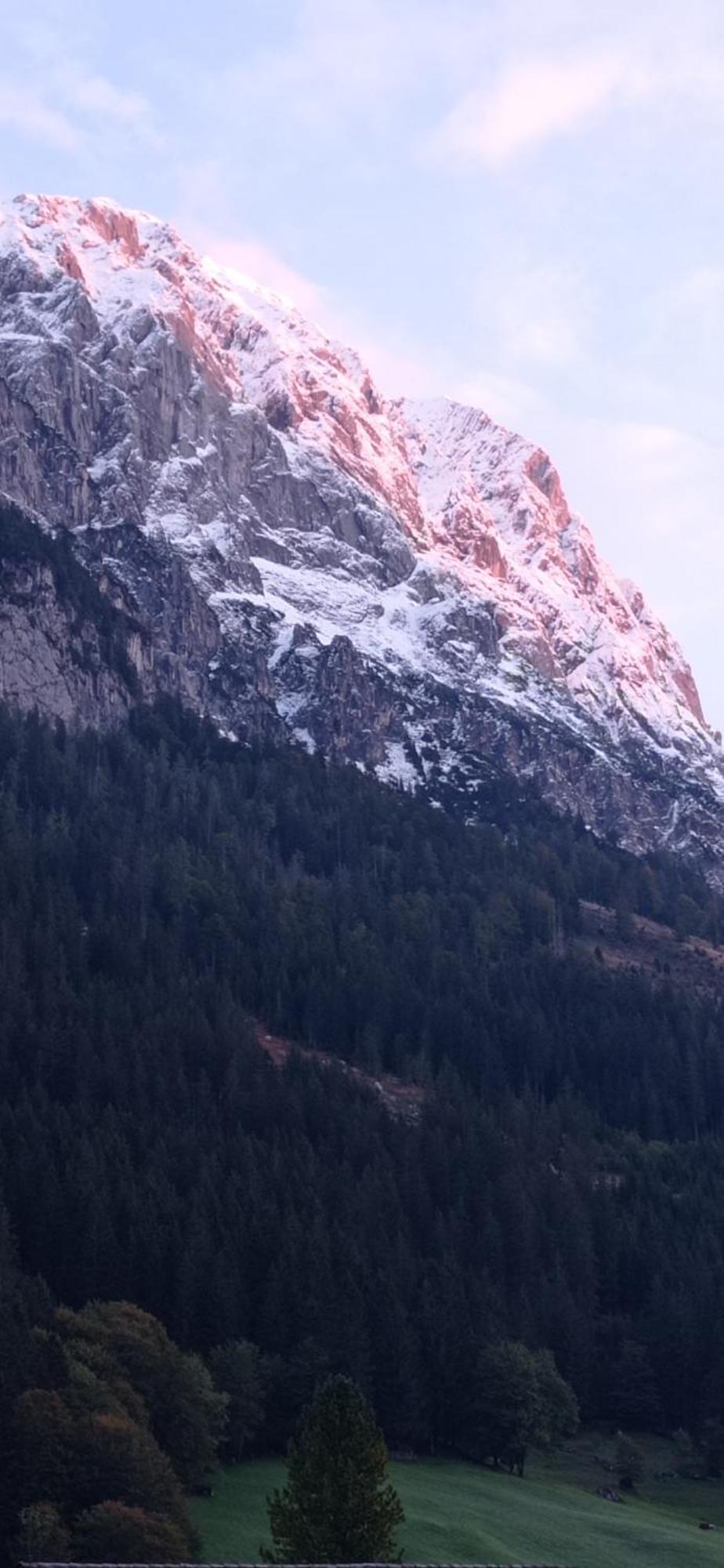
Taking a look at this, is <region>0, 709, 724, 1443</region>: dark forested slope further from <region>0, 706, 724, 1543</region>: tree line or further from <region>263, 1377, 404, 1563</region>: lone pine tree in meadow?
<region>263, 1377, 404, 1563</region>: lone pine tree in meadow

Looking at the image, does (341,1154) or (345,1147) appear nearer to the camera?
(341,1154)

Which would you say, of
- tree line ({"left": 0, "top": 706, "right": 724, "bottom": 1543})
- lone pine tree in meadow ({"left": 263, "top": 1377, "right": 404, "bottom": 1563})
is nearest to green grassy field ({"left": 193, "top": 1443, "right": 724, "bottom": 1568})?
tree line ({"left": 0, "top": 706, "right": 724, "bottom": 1543})

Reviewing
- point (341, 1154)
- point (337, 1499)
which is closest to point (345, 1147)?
point (341, 1154)

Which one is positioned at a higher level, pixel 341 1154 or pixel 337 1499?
pixel 341 1154

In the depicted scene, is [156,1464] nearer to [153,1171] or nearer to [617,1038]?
[153,1171]

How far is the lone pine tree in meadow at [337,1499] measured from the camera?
68.6 metres

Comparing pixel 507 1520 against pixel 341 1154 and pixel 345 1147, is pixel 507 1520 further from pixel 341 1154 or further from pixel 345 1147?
pixel 345 1147

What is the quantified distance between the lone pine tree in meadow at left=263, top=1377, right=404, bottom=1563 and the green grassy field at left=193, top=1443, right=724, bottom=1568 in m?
6.66

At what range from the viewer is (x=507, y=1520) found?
8856 cm

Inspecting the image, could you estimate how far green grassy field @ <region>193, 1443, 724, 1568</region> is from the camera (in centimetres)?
8088

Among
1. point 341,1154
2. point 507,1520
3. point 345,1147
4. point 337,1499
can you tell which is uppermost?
point 345,1147

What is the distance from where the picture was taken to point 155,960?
173 m

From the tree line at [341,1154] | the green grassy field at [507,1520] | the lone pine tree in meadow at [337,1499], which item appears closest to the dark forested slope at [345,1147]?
the tree line at [341,1154]

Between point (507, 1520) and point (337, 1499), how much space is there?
71.3ft
